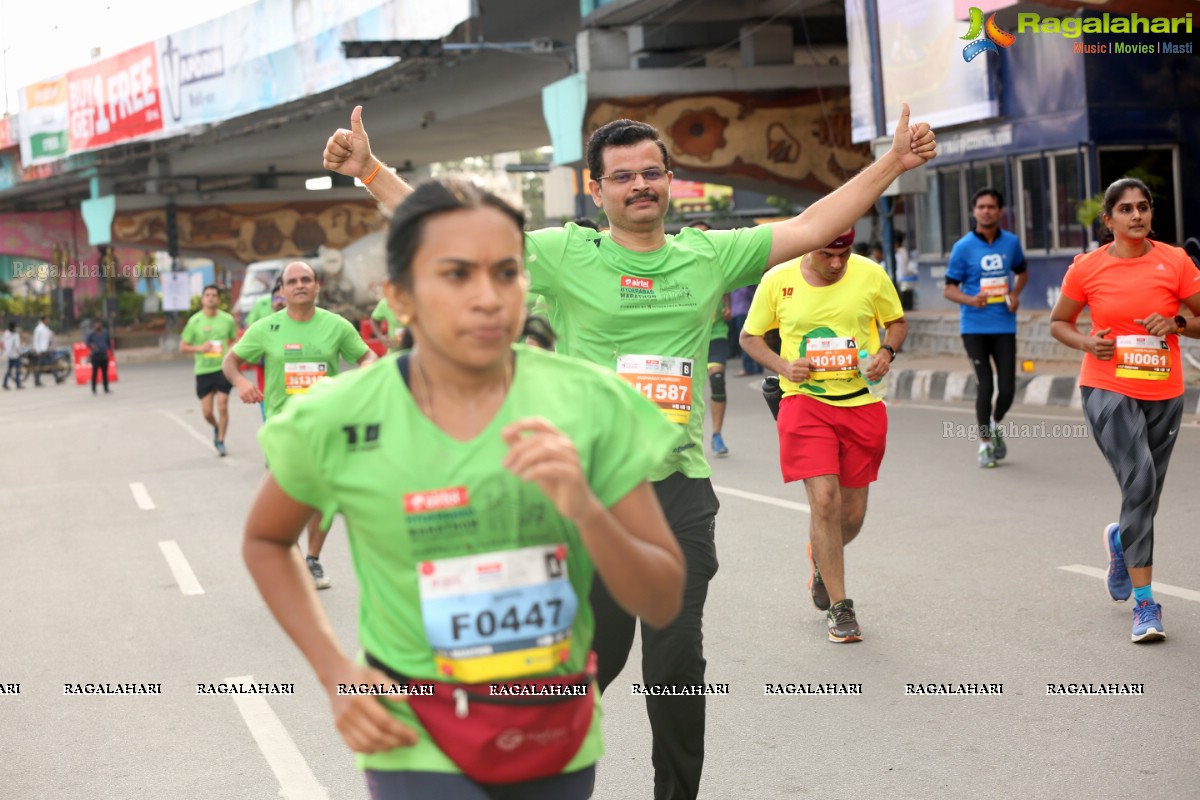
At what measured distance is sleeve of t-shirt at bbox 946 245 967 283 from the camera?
39.3 feet

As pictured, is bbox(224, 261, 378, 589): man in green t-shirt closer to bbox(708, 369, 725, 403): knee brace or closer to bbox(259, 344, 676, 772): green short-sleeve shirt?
bbox(708, 369, 725, 403): knee brace

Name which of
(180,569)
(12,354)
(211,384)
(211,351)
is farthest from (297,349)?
(12,354)

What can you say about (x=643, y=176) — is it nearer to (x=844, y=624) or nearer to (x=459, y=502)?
(x=459, y=502)

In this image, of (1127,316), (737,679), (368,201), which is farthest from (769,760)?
(368,201)

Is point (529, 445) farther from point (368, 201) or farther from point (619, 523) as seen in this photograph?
point (368, 201)

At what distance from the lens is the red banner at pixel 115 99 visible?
41.2 meters

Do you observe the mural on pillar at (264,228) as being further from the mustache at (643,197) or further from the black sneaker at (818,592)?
the mustache at (643,197)

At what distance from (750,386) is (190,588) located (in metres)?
13.7

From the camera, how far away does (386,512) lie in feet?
8.32

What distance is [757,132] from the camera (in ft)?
91.2

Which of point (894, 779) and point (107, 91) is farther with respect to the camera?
point (107, 91)

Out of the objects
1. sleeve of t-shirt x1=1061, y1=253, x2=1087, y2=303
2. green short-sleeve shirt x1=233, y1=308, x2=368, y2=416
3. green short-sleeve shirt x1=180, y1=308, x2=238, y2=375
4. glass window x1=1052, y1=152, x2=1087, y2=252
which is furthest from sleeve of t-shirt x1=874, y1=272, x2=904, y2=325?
glass window x1=1052, y1=152, x2=1087, y2=252

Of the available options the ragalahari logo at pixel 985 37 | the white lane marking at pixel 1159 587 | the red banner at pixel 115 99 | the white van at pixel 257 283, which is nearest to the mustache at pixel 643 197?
the white lane marking at pixel 1159 587

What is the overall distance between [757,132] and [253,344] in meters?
19.4
